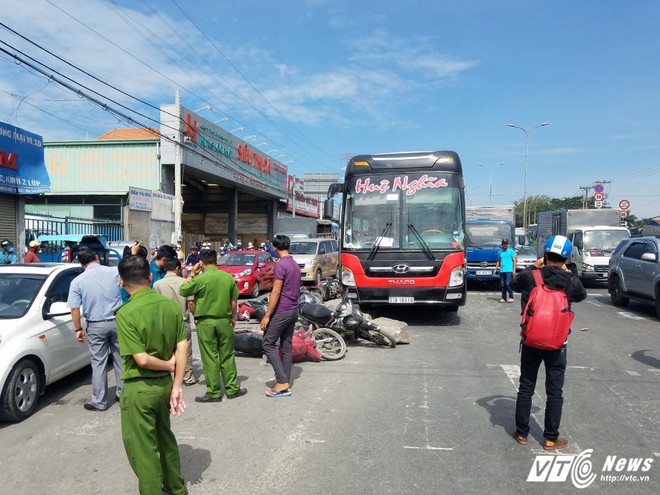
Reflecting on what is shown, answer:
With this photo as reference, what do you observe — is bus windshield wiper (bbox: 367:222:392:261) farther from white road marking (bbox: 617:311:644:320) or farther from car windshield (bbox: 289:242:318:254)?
car windshield (bbox: 289:242:318:254)

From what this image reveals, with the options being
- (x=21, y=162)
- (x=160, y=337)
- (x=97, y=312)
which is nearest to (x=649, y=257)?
(x=97, y=312)

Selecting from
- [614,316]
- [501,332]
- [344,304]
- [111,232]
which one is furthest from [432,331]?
[111,232]

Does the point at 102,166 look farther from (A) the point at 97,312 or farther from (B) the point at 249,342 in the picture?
(A) the point at 97,312

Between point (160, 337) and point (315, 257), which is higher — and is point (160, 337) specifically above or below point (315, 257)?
above

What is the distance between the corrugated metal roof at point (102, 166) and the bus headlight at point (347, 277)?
16.7 metres

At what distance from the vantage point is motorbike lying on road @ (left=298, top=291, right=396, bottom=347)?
25.0 ft

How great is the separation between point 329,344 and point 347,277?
2.49 meters

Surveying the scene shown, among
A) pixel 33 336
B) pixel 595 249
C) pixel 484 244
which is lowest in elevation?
pixel 33 336

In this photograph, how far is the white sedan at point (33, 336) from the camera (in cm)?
481

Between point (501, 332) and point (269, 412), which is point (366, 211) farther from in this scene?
point (269, 412)

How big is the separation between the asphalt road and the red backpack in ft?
3.19

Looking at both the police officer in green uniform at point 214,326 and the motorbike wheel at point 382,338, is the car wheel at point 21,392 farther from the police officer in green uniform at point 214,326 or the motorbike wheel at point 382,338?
the motorbike wheel at point 382,338

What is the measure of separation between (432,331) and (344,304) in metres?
2.48

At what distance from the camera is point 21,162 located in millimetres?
14586
